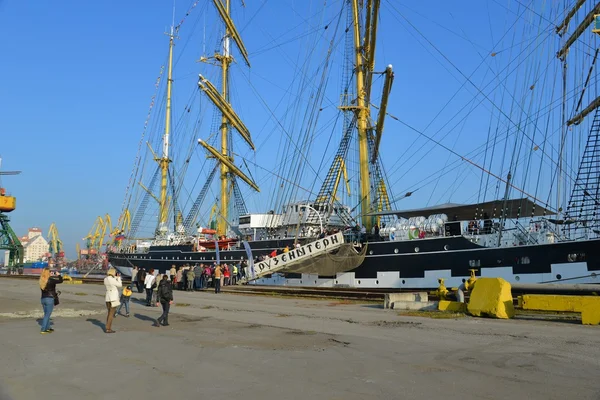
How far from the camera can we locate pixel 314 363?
700 centimetres

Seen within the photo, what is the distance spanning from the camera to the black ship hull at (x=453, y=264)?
19.1m

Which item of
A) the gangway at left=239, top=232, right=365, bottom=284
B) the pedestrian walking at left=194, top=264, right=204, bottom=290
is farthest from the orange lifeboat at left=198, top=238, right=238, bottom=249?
the pedestrian walking at left=194, top=264, right=204, bottom=290

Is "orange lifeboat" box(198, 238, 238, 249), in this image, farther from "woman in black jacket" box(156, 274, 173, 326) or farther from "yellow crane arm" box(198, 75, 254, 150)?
"woman in black jacket" box(156, 274, 173, 326)

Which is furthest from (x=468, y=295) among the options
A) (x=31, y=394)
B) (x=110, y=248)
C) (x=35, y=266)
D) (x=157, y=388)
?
(x=35, y=266)

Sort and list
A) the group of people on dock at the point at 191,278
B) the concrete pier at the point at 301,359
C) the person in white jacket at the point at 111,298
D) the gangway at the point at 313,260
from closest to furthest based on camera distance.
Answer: the concrete pier at the point at 301,359 < the person in white jacket at the point at 111,298 < the group of people on dock at the point at 191,278 < the gangway at the point at 313,260

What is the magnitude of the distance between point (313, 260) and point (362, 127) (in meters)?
10.2

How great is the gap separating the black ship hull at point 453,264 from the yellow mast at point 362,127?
13.2 ft

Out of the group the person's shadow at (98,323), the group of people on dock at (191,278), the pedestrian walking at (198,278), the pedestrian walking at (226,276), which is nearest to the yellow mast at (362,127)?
the pedestrian walking at (226,276)

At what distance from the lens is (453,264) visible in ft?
74.4

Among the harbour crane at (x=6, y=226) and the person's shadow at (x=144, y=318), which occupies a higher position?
the harbour crane at (x=6, y=226)

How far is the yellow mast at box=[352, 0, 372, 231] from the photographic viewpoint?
30.5m

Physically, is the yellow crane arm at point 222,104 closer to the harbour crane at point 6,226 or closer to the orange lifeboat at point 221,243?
the orange lifeboat at point 221,243

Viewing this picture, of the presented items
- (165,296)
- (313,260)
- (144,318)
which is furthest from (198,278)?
(165,296)

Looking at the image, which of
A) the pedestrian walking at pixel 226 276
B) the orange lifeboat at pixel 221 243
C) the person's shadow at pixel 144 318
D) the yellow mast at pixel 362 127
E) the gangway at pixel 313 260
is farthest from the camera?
the orange lifeboat at pixel 221 243
